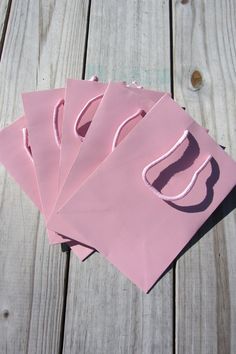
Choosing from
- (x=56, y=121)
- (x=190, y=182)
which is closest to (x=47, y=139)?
(x=56, y=121)

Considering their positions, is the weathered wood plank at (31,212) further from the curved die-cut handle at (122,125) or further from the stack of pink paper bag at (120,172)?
the curved die-cut handle at (122,125)

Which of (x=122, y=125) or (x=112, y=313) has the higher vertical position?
(x=122, y=125)

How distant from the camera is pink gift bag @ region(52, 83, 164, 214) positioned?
27.3 inches

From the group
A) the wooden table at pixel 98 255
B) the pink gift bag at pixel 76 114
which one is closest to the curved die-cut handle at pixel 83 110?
the pink gift bag at pixel 76 114

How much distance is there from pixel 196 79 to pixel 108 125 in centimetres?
24

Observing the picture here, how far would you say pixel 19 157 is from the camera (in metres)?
0.75

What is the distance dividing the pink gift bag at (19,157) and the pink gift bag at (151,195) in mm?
104

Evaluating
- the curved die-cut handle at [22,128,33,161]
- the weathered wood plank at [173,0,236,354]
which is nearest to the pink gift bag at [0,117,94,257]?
the curved die-cut handle at [22,128,33,161]

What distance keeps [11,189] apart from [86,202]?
0.16m

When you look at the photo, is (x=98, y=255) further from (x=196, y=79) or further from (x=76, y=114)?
(x=196, y=79)

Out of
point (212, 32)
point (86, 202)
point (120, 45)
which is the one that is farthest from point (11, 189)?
point (212, 32)

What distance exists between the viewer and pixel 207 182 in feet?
2.32

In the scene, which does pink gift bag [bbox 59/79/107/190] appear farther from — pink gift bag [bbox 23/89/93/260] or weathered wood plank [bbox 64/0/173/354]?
weathered wood plank [bbox 64/0/173/354]

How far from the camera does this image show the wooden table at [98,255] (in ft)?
2.15
